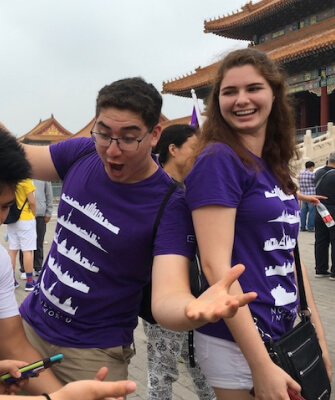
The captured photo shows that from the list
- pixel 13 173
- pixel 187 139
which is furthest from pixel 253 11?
pixel 13 173

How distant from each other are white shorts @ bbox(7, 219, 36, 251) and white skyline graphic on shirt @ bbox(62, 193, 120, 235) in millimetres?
4094

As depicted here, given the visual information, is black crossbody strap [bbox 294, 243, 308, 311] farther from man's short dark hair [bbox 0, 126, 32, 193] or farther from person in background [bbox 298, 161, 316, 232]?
person in background [bbox 298, 161, 316, 232]

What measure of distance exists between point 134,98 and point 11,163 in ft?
1.48

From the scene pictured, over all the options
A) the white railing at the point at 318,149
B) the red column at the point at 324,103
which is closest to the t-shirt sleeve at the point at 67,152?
the white railing at the point at 318,149

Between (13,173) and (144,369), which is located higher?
(13,173)

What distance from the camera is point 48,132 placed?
98.6ft

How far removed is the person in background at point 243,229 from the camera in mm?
1371

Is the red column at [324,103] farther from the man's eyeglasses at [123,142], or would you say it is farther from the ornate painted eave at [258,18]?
the man's eyeglasses at [123,142]

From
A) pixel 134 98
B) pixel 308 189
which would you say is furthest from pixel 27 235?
pixel 308 189

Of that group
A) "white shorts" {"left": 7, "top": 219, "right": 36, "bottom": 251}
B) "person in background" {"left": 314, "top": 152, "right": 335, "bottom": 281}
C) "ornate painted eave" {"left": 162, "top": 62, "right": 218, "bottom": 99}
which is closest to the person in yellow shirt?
"white shorts" {"left": 7, "top": 219, "right": 36, "bottom": 251}

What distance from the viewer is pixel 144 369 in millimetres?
3428

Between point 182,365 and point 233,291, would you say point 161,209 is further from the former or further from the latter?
point 182,365

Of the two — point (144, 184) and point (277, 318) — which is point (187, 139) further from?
point (277, 318)

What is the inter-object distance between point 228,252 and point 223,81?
2.01 ft
